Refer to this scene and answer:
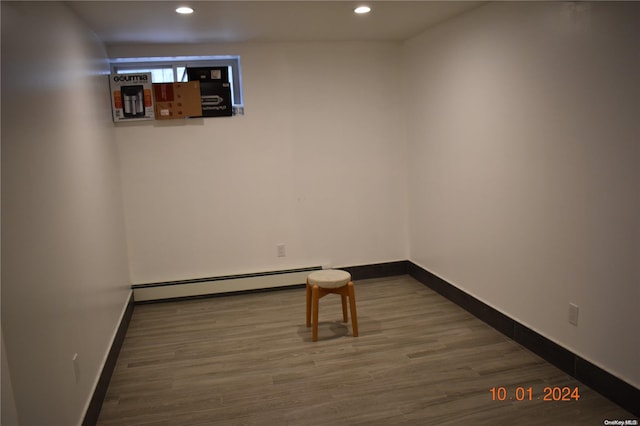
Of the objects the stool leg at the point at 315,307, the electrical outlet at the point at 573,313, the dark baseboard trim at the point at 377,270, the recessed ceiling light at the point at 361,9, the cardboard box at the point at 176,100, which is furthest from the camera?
the dark baseboard trim at the point at 377,270

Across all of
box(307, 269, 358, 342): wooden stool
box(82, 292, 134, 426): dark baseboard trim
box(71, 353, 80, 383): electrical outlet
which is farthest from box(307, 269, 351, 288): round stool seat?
box(71, 353, 80, 383): electrical outlet

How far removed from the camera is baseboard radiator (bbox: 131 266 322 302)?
14.4 ft

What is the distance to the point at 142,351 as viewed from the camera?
11.1 feet

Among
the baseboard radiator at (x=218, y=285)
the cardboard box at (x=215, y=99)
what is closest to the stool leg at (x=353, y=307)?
the baseboard radiator at (x=218, y=285)

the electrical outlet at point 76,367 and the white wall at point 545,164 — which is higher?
the white wall at point 545,164

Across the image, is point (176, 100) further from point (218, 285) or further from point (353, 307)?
point (353, 307)

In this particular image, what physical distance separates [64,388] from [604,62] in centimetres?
299

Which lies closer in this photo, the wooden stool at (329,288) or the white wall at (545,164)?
the white wall at (545,164)

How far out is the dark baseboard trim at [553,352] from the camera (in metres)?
2.40

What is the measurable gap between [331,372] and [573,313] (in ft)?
4.82

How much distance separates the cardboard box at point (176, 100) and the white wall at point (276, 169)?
10 cm

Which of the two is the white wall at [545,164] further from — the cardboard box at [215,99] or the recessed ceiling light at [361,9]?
the cardboard box at [215,99]

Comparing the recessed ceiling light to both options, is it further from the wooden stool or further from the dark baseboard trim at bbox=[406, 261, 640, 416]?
the dark baseboard trim at bbox=[406, 261, 640, 416]

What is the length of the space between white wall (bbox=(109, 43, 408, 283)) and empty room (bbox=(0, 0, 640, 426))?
2cm
